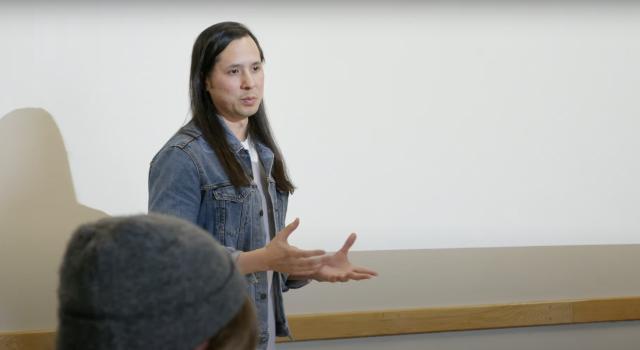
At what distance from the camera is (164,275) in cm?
82

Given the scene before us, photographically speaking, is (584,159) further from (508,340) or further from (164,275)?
(164,275)

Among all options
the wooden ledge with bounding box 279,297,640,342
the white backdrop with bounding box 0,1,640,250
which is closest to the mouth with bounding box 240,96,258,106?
the white backdrop with bounding box 0,1,640,250

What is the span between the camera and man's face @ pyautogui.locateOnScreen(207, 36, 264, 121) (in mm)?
1994

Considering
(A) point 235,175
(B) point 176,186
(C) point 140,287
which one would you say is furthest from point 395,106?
(C) point 140,287

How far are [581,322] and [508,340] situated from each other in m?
0.28

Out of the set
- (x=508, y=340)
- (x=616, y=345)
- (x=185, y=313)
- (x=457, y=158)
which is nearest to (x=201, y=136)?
(x=185, y=313)

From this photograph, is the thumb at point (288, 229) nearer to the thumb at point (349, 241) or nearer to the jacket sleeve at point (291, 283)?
the thumb at point (349, 241)

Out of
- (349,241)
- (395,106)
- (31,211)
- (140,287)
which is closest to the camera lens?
(140,287)

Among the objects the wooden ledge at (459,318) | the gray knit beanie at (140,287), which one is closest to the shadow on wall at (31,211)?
the wooden ledge at (459,318)

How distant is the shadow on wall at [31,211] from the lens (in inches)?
109

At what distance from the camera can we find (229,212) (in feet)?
6.29

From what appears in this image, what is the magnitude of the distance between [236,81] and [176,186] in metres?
0.29

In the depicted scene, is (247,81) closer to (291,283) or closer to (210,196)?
(210,196)

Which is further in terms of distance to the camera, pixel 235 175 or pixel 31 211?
pixel 31 211
